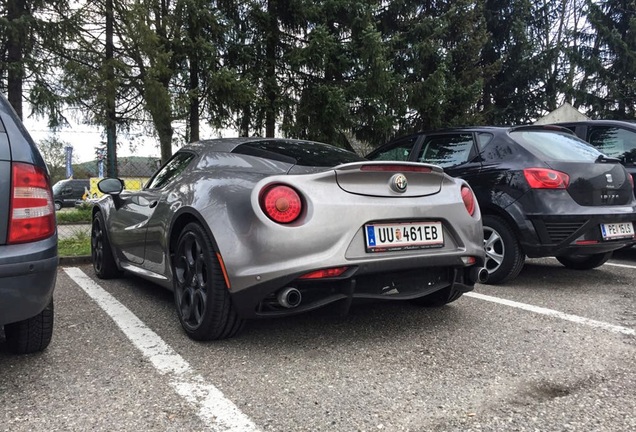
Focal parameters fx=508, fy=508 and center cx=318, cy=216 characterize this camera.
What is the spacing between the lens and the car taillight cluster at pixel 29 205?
A: 7.13 feet

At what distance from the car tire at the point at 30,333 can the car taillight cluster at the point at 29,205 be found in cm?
52

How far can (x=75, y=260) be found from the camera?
238 inches

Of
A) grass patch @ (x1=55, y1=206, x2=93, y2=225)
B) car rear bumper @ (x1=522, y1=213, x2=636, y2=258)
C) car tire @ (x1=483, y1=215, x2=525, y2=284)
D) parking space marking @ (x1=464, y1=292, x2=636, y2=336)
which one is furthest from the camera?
grass patch @ (x1=55, y1=206, x2=93, y2=225)

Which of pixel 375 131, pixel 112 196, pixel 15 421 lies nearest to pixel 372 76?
pixel 375 131

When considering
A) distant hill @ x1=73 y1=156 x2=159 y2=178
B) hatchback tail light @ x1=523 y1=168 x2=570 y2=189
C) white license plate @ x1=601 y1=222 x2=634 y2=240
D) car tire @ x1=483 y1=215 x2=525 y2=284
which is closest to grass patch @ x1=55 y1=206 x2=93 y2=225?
distant hill @ x1=73 y1=156 x2=159 y2=178

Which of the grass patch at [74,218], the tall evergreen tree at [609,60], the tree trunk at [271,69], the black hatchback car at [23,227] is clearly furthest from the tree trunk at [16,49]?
the tall evergreen tree at [609,60]

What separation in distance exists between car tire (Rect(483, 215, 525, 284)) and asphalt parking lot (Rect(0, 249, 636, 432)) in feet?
2.22

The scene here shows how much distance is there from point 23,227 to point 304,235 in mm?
1258

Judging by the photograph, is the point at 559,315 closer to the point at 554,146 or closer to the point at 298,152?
the point at 554,146

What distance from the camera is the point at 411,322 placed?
331cm

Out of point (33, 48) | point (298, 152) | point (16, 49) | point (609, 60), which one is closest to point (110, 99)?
point (33, 48)

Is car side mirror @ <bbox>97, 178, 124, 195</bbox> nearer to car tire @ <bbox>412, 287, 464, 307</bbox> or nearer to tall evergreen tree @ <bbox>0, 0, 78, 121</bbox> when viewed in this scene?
car tire @ <bbox>412, 287, 464, 307</bbox>

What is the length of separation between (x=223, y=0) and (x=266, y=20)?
1.02 m

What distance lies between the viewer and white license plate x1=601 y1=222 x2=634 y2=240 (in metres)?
4.23
